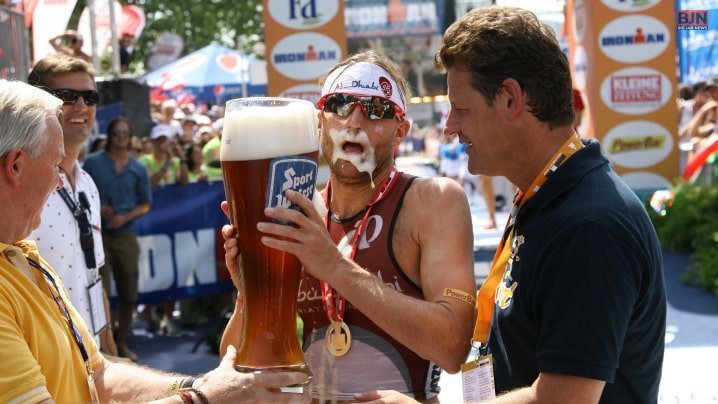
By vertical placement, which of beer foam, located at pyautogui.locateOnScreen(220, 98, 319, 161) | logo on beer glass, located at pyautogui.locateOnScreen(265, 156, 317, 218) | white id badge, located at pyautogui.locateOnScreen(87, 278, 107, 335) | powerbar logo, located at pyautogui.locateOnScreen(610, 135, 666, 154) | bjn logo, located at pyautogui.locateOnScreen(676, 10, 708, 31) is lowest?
powerbar logo, located at pyautogui.locateOnScreen(610, 135, 666, 154)

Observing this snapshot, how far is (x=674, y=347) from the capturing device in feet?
20.1

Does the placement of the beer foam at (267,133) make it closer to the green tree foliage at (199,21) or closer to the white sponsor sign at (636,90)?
the white sponsor sign at (636,90)

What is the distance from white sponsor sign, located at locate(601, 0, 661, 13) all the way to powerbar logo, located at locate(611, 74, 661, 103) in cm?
81

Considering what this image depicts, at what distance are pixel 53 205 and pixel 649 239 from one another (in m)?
2.53

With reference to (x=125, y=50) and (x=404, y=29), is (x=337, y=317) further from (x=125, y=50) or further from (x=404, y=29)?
(x=404, y=29)

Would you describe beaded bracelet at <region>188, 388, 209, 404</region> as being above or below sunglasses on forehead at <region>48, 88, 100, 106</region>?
below

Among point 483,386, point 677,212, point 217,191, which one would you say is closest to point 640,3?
point 677,212

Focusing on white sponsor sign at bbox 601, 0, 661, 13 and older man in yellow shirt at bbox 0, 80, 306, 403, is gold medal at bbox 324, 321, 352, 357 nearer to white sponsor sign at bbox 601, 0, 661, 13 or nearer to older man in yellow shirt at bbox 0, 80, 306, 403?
older man in yellow shirt at bbox 0, 80, 306, 403

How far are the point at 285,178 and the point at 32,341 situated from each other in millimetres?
672

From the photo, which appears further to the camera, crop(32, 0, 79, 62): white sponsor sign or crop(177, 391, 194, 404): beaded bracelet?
crop(32, 0, 79, 62): white sponsor sign

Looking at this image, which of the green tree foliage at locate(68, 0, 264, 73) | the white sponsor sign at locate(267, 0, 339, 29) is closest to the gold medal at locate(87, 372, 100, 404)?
the white sponsor sign at locate(267, 0, 339, 29)

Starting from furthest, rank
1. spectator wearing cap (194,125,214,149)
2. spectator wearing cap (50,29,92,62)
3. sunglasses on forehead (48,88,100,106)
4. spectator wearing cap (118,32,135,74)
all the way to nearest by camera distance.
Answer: spectator wearing cap (118,32,135,74), spectator wearing cap (194,125,214,149), spectator wearing cap (50,29,92,62), sunglasses on forehead (48,88,100,106)

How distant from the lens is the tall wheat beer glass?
5.25 ft

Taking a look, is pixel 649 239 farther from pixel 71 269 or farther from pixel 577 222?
pixel 71 269
